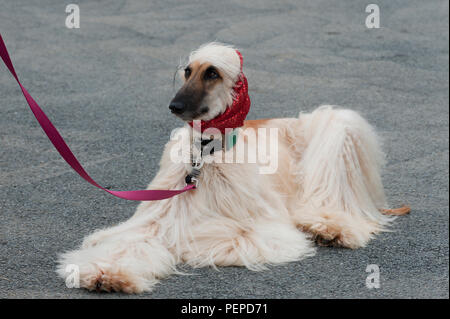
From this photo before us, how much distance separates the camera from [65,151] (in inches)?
111

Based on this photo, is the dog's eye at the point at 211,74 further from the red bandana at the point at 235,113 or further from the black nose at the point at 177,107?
the black nose at the point at 177,107

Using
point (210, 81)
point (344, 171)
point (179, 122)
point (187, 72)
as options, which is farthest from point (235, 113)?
point (179, 122)

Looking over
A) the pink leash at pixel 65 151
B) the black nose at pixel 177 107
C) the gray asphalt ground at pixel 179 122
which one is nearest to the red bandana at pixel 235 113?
the black nose at pixel 177 107

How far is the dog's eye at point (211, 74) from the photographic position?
3.04 m

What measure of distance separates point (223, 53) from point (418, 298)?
1.39 meters

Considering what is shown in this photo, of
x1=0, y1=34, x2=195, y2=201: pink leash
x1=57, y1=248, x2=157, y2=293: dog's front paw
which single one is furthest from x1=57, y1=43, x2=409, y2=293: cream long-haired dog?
x1=0, y1=34, x2=195, y2=201: pink leash

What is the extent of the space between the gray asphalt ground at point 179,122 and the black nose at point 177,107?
750 millimetres

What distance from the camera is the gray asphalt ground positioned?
3.07 metres

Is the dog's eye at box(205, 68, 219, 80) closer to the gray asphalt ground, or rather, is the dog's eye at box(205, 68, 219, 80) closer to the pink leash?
the pink leash

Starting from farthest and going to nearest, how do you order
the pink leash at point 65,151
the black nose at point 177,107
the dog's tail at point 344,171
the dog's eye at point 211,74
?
the dog's tail at point 344,171 → the dog's eye at point 211,74 → the black nose at point 177,107 → the pink leash at point 65,151

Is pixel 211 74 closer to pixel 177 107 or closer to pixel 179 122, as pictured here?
pixel 177 107

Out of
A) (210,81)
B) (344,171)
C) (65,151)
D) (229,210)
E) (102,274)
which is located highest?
(210,81)

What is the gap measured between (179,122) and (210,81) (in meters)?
2.43

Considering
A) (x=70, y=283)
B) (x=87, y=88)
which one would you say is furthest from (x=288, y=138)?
(x=87, y=88)
